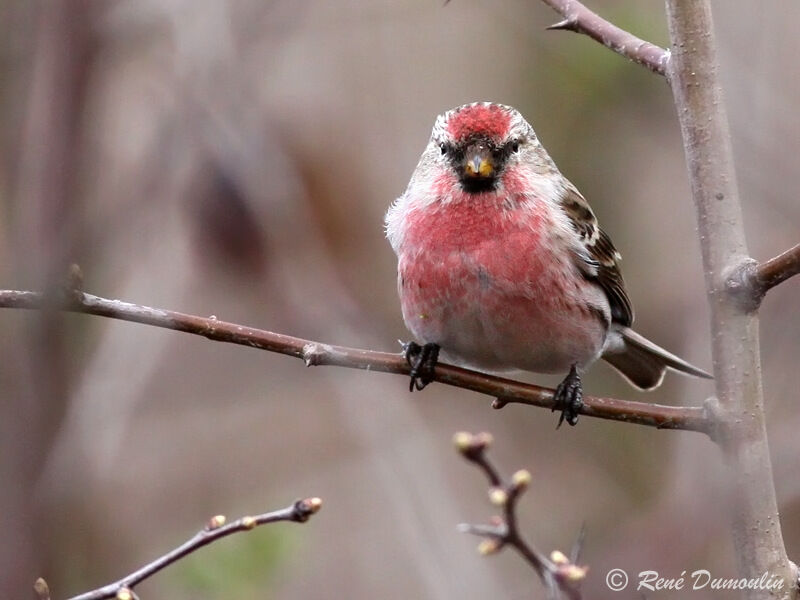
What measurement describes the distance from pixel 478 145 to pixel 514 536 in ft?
7.12

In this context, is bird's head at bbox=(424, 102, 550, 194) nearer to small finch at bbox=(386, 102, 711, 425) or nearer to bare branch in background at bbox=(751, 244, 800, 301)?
small finch at bbox=(386, 102, 711, 425)

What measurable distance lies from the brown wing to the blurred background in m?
0.70

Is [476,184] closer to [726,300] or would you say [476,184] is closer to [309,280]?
[726,300]

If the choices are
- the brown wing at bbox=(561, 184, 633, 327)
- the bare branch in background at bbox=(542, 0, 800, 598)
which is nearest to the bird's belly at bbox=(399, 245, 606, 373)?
the brown wing at bbox=(561, 184, 633, 327)

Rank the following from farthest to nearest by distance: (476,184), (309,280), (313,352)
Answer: (309,280) < (476,184) < (313,352)

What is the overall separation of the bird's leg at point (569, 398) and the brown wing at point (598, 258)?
56 centimetres

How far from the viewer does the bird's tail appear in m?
5.45

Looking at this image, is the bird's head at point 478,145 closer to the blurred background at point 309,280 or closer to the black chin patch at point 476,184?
the black chin patch at point 476,184

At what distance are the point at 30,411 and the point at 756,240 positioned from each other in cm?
461

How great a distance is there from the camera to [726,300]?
3.14 metres

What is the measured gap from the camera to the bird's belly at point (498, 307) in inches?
177

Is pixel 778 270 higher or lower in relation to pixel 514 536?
higher

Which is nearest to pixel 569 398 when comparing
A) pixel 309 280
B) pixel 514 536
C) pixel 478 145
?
pixel 478 145

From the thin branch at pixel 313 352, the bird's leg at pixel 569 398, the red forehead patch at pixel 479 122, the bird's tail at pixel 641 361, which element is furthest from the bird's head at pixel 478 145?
the bird's tail at pixel 641 361
